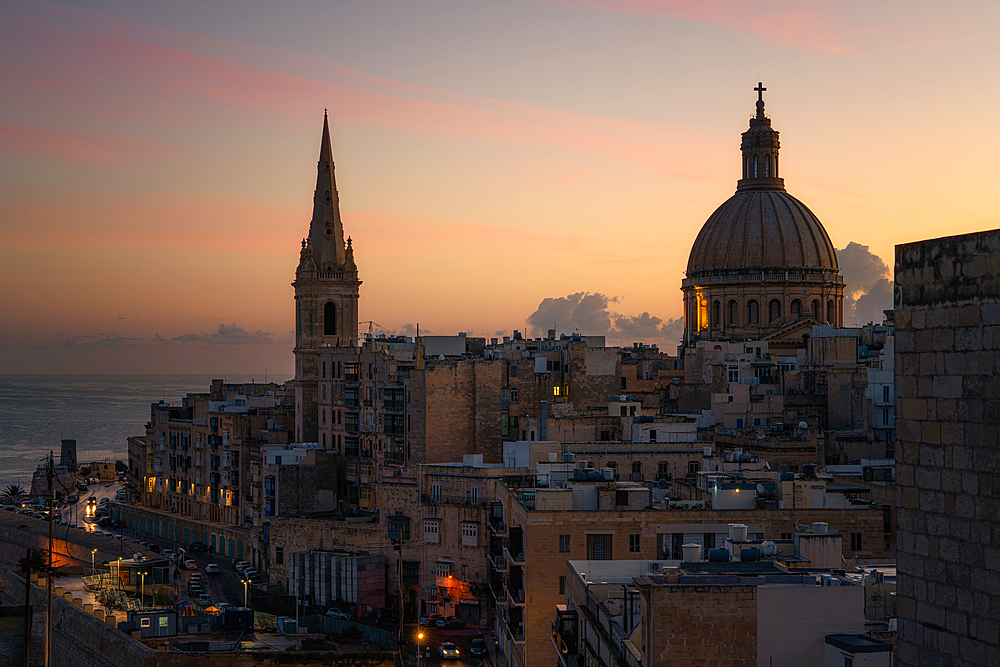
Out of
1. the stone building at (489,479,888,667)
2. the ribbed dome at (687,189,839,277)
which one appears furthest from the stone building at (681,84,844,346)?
the stone building at (489,479,888,667)

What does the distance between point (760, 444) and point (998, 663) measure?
129 feet

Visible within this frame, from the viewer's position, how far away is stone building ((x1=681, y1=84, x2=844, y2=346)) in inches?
3022

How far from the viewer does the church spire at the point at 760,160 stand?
8162 centimetres

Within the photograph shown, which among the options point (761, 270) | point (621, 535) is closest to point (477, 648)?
point (621, 535)

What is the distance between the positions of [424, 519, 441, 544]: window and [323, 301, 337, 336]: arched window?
30567 millimetres

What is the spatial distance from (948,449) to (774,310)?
69188 millimetres

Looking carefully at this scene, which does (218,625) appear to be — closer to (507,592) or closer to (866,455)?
(507,592)

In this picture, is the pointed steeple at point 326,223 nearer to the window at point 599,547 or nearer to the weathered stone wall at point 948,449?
the window at point 599,547

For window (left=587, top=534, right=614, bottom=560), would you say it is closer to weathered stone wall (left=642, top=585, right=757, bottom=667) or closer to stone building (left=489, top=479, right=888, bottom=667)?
stone building (left=489, top=479, right=888, bottom=667)

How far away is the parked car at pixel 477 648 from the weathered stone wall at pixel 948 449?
97.3ft

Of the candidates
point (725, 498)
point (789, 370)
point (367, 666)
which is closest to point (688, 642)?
point (725, 498)

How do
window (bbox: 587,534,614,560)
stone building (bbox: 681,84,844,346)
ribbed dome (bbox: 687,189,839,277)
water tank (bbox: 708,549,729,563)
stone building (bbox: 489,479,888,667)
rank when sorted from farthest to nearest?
ribbed dome (bbox: 687,189,839,277), stone building (bbox: 681,84,844,346), window (bbox: 587,534,614,560), stone building (bbox: 489,479,888,667), water tank (bbox: 708,549,729,563)

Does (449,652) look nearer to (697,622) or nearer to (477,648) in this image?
(477,648)

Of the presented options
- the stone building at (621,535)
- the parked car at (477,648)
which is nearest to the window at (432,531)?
the parked car at (477,648)
